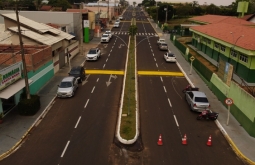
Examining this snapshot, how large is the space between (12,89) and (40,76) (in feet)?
23.9

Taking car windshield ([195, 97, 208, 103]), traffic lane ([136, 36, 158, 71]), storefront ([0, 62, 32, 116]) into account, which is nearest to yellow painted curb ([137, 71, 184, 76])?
traffic lane ([136, 36, 158, 71])

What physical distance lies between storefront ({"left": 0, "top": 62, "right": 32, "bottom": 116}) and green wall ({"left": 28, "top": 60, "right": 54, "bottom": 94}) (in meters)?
2.36

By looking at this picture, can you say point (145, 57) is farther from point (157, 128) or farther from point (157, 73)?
point (157, 128)

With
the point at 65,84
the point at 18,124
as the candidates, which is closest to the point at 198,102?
the point at 65,84

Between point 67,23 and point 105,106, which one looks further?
point 67,23

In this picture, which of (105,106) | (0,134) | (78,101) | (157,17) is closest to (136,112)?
(105,106)

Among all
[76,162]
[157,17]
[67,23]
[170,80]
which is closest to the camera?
[76,162]

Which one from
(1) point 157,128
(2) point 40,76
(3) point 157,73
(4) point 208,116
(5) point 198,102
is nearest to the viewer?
(1) point 157,128

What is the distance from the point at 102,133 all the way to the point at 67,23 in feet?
132

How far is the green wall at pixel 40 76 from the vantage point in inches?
1048

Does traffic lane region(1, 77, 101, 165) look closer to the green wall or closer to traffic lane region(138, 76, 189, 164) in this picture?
the green wall

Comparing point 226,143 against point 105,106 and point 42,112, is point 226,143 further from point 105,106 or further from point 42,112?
point 42,112

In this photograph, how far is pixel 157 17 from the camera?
115 meters

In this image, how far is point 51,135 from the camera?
63.2ft
